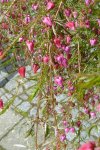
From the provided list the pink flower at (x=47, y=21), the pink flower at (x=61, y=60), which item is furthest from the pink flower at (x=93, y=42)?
the pink flower at (x=47, y=21)

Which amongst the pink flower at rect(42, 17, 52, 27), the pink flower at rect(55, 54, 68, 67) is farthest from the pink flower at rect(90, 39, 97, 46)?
the pink flower at rect(42, 17, 52, 27)

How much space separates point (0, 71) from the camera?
13.9 feet

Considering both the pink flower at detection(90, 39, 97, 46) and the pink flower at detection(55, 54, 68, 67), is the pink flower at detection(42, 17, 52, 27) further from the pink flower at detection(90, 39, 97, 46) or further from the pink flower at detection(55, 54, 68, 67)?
the pink flower at detection(90, 39, 97, 46)

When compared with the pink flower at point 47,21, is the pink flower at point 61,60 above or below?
below

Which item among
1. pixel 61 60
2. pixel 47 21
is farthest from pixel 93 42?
pixel 47 21

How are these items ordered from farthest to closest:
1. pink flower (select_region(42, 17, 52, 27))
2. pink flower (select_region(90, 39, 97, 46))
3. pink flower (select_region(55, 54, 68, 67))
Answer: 1. pink flower (select_region(90, 39, 97, 46))
2. pink flower (select_region(55, 54, 68, 67))
3. pink flower (select_region(42, 17, 52, 27))

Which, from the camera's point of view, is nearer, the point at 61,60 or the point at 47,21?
the point at 47,21

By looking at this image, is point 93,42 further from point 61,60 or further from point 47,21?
point 47,21

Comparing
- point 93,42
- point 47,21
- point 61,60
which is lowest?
point 93,42

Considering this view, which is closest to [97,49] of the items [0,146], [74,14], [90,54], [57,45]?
[90,54]

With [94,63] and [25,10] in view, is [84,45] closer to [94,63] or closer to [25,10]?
[94,63]

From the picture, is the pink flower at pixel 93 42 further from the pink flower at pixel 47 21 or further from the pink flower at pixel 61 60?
the pink flower at pixel 47 21

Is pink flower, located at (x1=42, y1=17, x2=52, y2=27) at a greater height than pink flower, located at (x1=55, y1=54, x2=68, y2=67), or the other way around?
pink flower, located at (x1=42, y1=17, x2=52, y2=27)

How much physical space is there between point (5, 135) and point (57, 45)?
1862 millimetres
